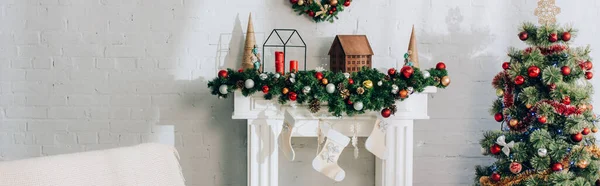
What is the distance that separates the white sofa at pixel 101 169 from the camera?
159 cm

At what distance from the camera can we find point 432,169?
9.75 ft

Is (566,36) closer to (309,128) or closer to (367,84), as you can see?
(367,84)

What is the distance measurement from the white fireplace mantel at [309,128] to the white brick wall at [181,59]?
0.31 m

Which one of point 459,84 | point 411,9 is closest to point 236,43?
point 411,9

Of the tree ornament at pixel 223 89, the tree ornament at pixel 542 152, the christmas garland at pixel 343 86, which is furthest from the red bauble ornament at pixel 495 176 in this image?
the tree ornament at pixel 223 89

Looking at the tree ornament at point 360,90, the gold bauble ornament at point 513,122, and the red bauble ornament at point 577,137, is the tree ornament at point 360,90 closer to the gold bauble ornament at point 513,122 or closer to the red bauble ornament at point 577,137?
the gold bauble ornament at point 513,122

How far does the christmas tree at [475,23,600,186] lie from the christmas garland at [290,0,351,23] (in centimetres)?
83

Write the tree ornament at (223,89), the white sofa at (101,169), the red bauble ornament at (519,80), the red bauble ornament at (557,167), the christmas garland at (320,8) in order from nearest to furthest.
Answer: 1. the white sofa at (101,169)
2. the red bauble ornament at (557,167)
3. the red bauble ornament at (519,80)
4. the tree ornament at (223,89)
5. the christmas garland at (320,8)

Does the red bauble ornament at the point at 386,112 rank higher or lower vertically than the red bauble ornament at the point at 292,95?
lower

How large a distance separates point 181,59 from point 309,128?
0.75 m

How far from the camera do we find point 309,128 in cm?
261

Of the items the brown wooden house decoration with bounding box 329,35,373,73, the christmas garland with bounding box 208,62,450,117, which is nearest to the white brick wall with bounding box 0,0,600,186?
the brown wooden house decoration with bounding box 329,35,373,73

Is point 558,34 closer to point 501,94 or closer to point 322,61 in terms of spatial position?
point 501,94

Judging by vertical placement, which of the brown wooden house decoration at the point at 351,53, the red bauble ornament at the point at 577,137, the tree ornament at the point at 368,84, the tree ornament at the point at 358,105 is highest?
the brown wooden house decoration at the point at 351,53
